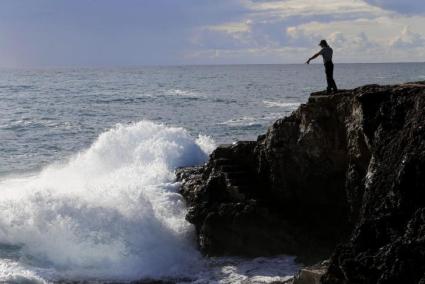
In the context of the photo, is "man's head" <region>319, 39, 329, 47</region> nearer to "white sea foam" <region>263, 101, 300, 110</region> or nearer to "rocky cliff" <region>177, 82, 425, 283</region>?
"rocky cliff" <region>177, 82, 425, 283</region>

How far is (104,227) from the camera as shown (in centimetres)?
1612

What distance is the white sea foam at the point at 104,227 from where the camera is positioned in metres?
14.4

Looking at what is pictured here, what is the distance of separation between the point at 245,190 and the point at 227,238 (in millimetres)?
1285

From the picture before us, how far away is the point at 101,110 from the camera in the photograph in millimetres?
44281

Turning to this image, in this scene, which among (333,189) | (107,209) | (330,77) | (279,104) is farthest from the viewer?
(279,104)

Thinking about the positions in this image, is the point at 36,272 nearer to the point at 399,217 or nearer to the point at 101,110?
the point at 399,217

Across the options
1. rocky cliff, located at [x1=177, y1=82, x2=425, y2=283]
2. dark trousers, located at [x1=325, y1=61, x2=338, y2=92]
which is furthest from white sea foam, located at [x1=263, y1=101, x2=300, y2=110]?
dark trousers, located at [x1=325, y1=61, x2=338, y2=92]

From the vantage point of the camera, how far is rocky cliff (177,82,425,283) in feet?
28.5

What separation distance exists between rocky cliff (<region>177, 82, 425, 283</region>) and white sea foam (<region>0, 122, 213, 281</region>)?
756 millimetres

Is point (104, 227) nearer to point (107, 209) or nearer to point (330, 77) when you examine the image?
point (107, 209)

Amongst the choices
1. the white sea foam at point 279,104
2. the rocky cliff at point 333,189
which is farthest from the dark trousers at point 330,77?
the white sea foam at point 279,104

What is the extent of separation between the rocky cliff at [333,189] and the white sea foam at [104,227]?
0.76 metres

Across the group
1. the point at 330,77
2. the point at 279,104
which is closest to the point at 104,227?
the point at 330,77

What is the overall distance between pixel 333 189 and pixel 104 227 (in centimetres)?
599
